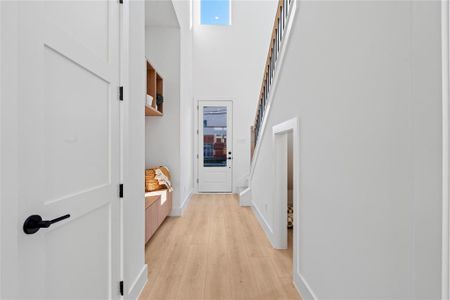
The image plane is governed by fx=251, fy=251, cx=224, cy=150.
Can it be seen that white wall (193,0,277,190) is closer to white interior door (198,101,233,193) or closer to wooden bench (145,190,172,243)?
white interior door (198,101,233,193)

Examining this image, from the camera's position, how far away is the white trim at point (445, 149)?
2.16 feet

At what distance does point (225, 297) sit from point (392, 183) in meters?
1.47

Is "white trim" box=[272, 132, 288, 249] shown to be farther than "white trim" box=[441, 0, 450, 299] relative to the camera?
Yes

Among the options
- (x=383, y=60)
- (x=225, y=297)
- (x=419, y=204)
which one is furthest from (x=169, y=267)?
(x=383, y=60)

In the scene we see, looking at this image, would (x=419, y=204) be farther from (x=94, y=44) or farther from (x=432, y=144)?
(x=94, y=44)

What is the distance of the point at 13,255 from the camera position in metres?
0.79

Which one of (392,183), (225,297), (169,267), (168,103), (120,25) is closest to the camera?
(392,183)

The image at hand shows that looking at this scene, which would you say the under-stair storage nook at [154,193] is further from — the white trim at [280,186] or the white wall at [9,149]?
the white wall at [9,149]

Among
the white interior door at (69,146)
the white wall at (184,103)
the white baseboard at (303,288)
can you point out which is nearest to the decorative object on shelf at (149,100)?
the white wall at (184,103)

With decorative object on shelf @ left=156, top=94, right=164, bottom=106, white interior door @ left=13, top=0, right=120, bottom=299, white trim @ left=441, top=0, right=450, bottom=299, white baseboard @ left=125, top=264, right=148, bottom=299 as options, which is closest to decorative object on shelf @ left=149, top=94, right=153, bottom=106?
decorative object on shelf @ left=156, top=94, right=164, bottom=106

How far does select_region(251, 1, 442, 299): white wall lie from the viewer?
73cm

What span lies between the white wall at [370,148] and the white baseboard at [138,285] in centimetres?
122

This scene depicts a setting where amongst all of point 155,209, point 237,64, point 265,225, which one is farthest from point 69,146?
point 237,64

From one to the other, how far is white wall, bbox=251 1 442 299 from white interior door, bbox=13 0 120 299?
126 cm
